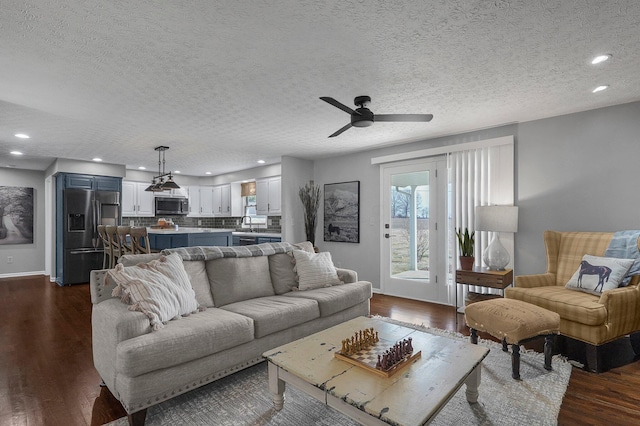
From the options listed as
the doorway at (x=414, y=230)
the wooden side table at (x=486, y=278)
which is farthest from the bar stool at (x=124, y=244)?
the wooden side table at (x=486, y=278)

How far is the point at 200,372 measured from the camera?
7.06 ft

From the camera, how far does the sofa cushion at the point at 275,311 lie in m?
2.55

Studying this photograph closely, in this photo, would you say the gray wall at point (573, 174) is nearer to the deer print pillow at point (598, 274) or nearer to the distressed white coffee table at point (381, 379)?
the deer print pillow at point (598, 274)

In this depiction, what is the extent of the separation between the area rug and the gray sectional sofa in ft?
0.46

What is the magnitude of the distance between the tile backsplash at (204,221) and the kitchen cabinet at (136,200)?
232 millimetres

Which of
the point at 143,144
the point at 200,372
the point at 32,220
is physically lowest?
the point at 200,372

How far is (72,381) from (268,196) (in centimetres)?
507

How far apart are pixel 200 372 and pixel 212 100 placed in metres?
2.45

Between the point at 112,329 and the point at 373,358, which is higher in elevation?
the point at 112,329

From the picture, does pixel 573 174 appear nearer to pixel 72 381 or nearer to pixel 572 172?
pixel 572 172

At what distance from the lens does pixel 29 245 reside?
7.36m

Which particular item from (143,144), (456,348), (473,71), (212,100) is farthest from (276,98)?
(143,144)

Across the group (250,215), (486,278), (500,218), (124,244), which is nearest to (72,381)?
(124,244)

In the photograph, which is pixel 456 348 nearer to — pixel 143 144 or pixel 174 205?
pixel 143 144
